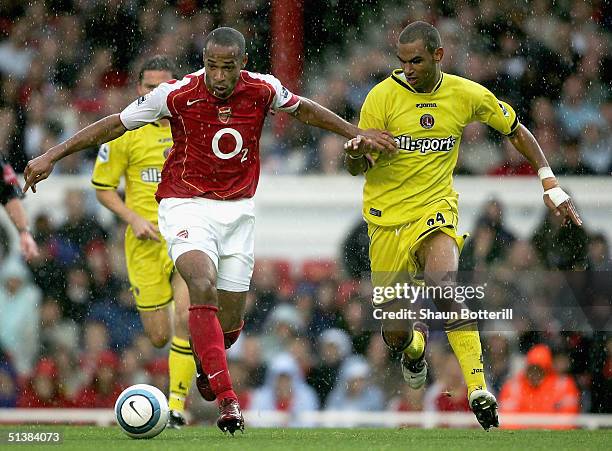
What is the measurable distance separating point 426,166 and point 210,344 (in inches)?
78.9

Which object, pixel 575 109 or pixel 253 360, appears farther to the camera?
pixel 575 109

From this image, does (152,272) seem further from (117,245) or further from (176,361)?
(117,245)

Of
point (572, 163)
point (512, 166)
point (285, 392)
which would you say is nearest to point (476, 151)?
point (512, 166)

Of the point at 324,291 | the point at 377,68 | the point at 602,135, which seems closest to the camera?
the point at 324,291

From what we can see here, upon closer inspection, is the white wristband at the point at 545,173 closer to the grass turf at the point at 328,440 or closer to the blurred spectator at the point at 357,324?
the grass turf at the point at 328,440

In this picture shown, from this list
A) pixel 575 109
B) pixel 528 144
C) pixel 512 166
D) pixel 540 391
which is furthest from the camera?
pixel 575 109

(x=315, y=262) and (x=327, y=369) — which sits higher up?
(x=315, y=262)

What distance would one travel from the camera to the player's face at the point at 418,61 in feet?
29.6

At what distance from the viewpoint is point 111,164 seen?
10.5 m

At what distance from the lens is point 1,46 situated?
16.6 metres

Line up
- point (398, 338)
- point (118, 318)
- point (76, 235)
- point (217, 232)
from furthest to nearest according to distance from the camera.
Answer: point (76, 235)
point (118, 318)
point (398, 338)
point (217, 232)

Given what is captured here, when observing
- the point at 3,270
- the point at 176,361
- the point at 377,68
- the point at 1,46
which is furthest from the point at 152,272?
the point at 1,46

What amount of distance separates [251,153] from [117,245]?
17.6 ft

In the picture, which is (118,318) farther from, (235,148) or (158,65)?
(235,148)
